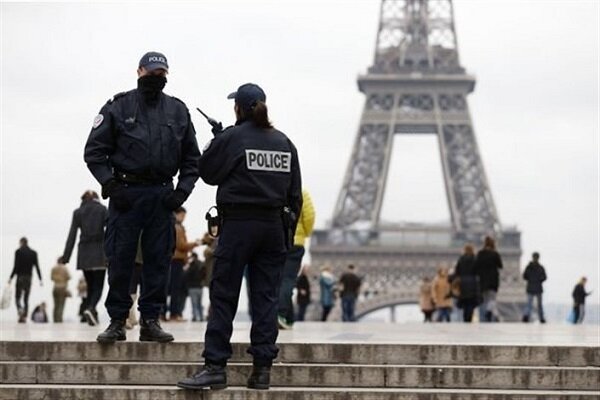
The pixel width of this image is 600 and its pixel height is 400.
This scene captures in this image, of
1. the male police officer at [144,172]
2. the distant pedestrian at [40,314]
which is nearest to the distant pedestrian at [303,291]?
the distant pedestrian at [40,314]

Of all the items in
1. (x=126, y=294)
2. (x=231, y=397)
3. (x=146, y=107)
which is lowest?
(x=231, y=397)

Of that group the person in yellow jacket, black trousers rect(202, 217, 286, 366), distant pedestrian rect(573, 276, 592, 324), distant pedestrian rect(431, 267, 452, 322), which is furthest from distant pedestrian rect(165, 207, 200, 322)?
distant pedestrian rect(573, 276, 592, 324)

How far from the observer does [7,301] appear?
2059cm

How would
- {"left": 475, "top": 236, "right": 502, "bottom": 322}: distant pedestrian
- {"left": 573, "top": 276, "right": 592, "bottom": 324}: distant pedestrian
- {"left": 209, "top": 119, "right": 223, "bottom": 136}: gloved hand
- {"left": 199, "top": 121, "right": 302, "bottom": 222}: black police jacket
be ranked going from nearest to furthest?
{"left": 199, "top": 121, "right": 302, "bottom": 222}: black police jacket, {"left": 209, "top": 119, "right": 223, "bottom": 136}: gloved hand, {"left": 475, "top": 236, "right": 502, "bottom": 322}: distant pedestrian, {"left": 573, "top": 276, "right": 592, "bottom": 324}: distant pedestrian

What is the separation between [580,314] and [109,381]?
21105 mm

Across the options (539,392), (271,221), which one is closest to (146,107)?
(271,221)

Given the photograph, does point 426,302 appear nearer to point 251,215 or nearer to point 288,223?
point 288,223

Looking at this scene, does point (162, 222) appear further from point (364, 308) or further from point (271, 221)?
point (364, 308)

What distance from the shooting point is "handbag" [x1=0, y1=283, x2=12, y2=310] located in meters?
20.4

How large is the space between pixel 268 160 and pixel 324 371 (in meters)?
1.65

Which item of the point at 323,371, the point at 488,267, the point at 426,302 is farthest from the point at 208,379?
the point at 426,302

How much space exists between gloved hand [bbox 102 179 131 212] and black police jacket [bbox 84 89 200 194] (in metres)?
0.06

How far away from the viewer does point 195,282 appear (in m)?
23.0

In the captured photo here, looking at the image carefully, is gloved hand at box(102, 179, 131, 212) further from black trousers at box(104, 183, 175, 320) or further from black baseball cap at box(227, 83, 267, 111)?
black baseball cap at box(227, 83, 267, 111)
